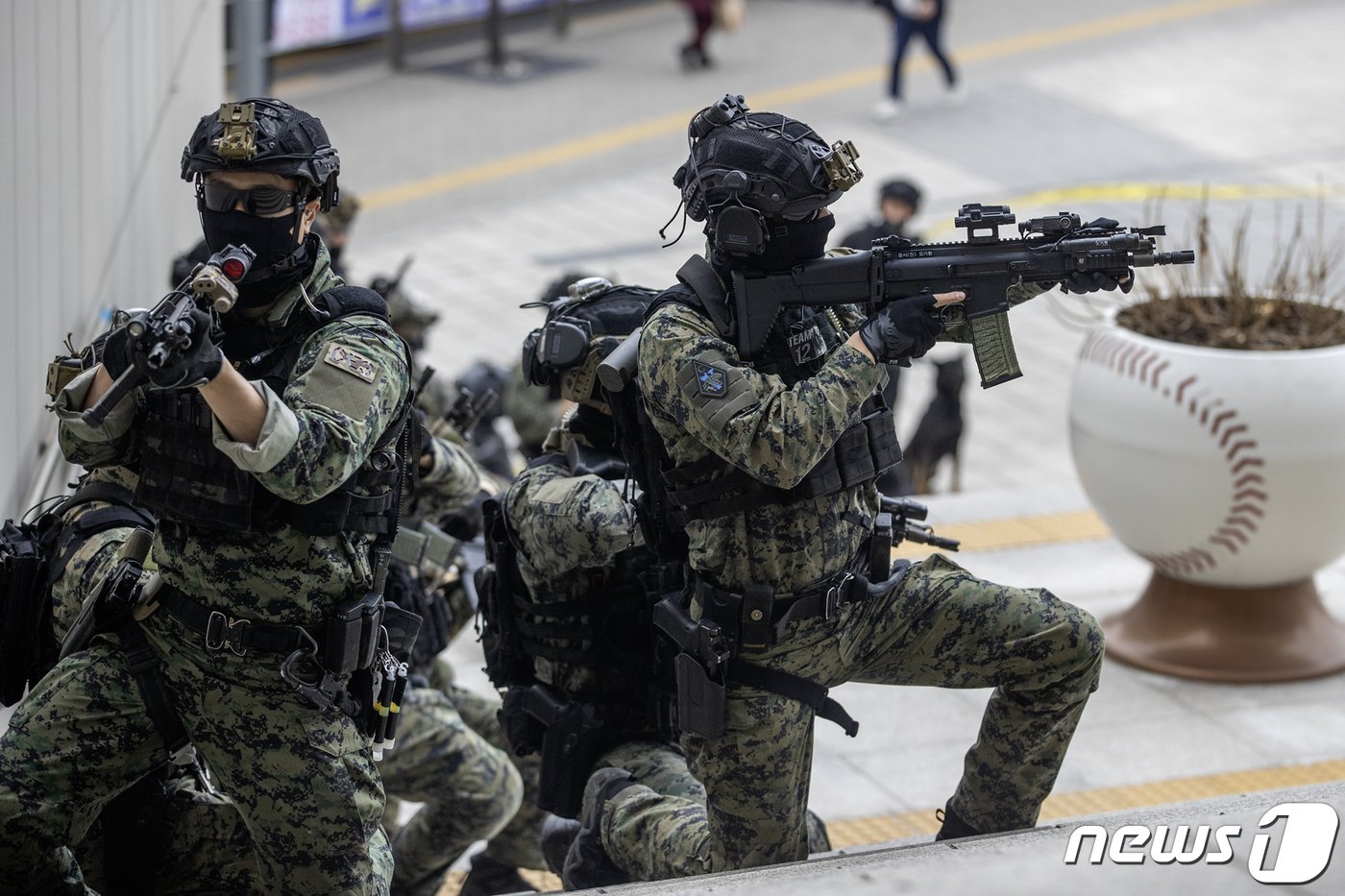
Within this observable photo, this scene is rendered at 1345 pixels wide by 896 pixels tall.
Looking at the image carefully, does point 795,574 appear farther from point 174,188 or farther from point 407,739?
point 174,188

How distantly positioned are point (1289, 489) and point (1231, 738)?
0.88 meters

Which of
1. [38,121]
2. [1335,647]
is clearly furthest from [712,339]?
[1335,647]

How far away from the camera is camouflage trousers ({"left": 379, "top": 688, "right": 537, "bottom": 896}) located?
4969mm

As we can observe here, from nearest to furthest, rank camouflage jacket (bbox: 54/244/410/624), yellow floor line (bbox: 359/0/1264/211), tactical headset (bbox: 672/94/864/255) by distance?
camouflage jacket (bbox: 54/244/410/624)
tactical headset (bbox: 672/94/864/255)
yellow floor line (bbox: 359/0/1264/211)

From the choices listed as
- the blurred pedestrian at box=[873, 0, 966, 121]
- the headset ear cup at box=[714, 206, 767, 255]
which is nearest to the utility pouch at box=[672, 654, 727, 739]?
the headset ear cup at box=[714, 206, 767, 255]

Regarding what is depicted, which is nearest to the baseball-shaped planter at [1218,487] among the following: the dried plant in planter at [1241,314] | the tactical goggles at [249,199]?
the dried plant in planter at [1241,314]

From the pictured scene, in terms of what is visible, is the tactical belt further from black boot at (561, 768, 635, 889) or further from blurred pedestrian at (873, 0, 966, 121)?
blurred pedestrian at (873, 0, 966, 121)

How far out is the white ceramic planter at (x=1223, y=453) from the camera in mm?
6180

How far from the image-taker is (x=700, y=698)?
4066 mm

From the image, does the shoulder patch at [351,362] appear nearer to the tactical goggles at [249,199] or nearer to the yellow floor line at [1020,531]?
the tactical goggles at [249,199]

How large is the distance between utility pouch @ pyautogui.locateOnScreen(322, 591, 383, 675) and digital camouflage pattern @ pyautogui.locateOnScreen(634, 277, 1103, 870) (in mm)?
748

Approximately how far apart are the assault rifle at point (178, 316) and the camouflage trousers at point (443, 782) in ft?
5.65

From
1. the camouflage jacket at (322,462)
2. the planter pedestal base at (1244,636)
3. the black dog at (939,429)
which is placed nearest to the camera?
the camouflage jacket at (322,462)

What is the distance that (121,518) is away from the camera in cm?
430
